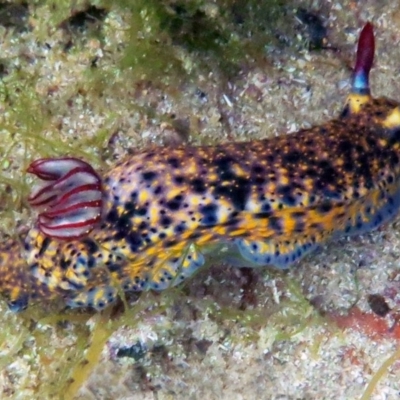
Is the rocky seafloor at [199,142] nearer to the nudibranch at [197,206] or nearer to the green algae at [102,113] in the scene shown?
the green algae at [102,113]

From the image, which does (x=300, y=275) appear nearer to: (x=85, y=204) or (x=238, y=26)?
(x=85, y=204)

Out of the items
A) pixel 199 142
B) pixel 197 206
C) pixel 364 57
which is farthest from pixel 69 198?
pixel 364 57

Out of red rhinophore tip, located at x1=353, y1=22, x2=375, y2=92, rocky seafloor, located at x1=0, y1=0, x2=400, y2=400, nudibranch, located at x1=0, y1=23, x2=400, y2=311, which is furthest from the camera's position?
rocky seafloor, located at x1=0, y1=0, x2=400, y2=400

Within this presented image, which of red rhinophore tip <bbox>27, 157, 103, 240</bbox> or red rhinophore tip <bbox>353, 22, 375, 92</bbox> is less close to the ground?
red rhinophore tip <bbox>353, 22, 375, 92</bbox>

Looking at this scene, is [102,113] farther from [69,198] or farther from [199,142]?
[69,198]

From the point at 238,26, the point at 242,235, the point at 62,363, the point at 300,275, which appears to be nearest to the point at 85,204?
the point at 242,235

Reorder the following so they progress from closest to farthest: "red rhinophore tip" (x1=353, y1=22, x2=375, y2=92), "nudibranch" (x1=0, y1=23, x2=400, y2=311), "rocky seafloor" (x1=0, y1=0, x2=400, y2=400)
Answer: "nudibranch" (x1=0, y1=23, x2=400, y2=311)
"red rhinophore tip" (x1=353, y1=22, x2=375, y2=92)
"rocky seafloor" (x1=0, y1=0, x2=400, y2=400)

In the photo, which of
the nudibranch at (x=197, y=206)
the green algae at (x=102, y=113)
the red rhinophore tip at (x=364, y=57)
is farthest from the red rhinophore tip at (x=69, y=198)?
the red rhinophore tip at (x=364, y=57)

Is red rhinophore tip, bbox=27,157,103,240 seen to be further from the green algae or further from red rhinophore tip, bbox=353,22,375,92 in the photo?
red rhinophore tip, bbox=353,22,375,92

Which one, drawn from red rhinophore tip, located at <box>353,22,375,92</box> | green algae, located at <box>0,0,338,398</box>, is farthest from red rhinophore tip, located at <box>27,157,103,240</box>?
red rhinophore tip, located at <box>353,22,375,92</box>
